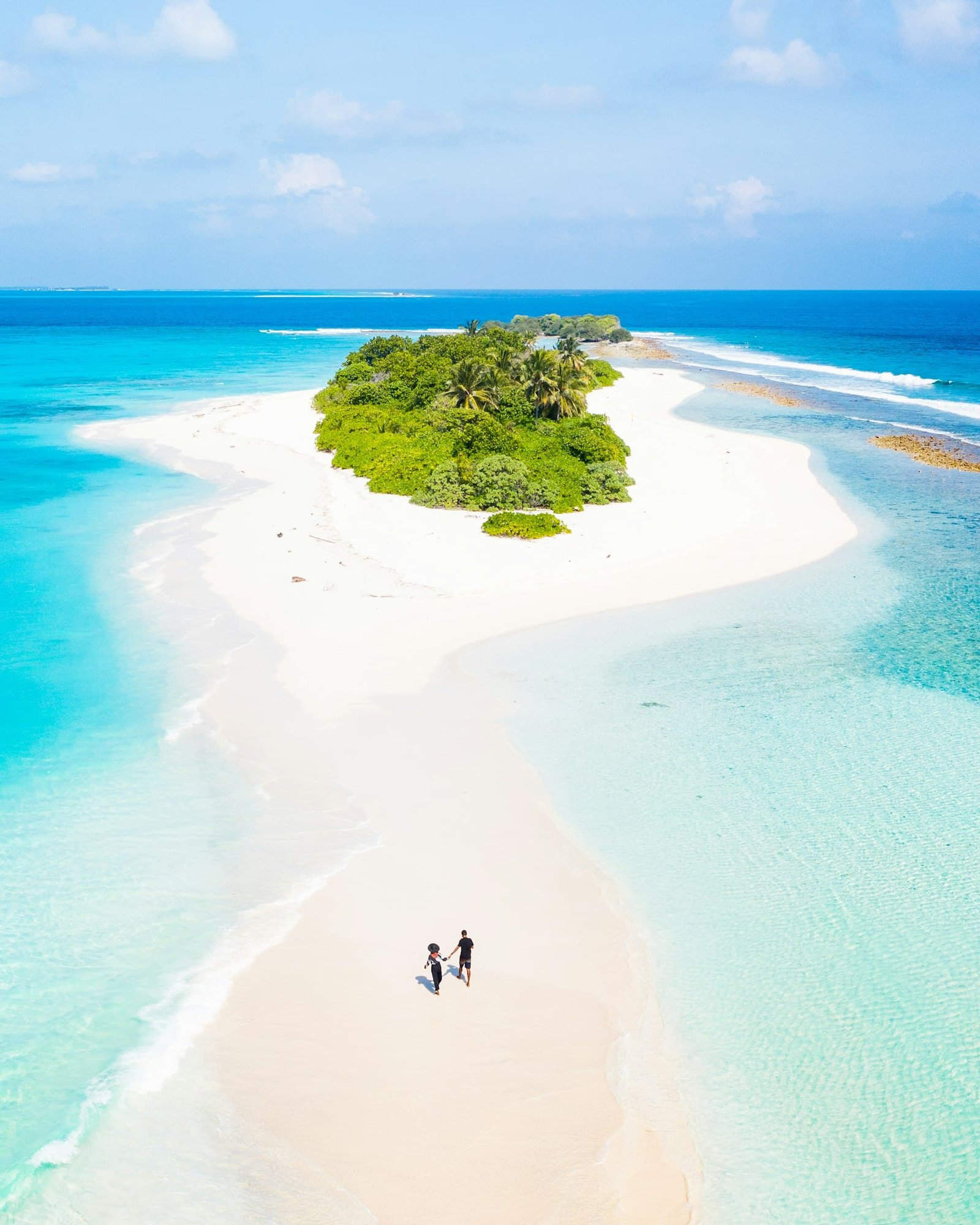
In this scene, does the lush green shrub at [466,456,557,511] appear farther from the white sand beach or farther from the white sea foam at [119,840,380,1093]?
the white sea foam at [119,840,380,1093]

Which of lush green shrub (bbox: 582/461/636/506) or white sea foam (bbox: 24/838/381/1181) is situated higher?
white sea foam (bbox: 24/838/381/1181)

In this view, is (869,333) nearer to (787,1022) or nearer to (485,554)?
(485,554)

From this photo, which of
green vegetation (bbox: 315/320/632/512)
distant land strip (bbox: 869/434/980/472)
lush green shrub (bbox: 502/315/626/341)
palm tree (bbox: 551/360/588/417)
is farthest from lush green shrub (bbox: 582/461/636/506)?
lush green shrub (bbox: 502/315/626/341)

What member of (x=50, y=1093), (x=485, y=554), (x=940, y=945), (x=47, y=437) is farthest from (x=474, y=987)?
(x=47, y=437)

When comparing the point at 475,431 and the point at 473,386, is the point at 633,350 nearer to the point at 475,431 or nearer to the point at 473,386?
the point at 473,386

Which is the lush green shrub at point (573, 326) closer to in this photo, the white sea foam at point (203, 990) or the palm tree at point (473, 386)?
the palm tree at point (473, 386)

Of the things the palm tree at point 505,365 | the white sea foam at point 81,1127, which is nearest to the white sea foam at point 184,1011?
the white sea foam at point 81,1127
